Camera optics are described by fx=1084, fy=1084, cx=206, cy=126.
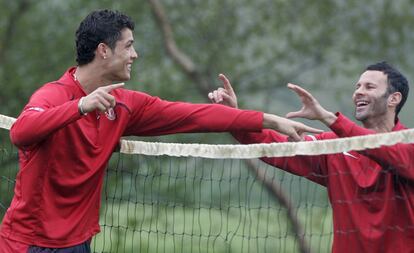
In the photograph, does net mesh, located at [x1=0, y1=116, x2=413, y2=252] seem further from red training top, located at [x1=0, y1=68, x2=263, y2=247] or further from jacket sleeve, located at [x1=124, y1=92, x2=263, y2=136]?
red training top, located at [x1=0, y1=68, x2=263, y2=247]

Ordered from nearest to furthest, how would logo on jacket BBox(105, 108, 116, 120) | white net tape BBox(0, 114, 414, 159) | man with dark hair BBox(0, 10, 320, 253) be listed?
man with dark hair BBox(0, 10, 320, 253), white net tape BBox(0, 114, 414, 159), logo on jacket BBox(105, 108, 116, 120)

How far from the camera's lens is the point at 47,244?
5793 mm

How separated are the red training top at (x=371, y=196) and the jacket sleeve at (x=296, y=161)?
4.9 inches

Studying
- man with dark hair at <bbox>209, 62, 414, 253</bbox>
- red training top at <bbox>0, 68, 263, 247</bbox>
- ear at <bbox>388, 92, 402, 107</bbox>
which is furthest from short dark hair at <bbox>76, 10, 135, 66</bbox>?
ear at <bbox>388, 92, 402, 107</bbox>

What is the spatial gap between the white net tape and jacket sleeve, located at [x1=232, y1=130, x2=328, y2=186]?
20cm

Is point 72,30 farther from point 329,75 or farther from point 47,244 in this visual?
point 47,244

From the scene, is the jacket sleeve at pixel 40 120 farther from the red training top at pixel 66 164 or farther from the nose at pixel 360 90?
the nose at pixel 360 90

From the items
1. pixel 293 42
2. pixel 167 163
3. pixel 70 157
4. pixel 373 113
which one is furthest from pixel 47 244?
pixel 293 42

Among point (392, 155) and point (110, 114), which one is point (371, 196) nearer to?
point (392, 155)

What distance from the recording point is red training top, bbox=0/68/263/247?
18.8ft

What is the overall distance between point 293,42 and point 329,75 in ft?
2.73

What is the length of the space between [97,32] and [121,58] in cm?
20

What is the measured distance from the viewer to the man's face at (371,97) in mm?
6504

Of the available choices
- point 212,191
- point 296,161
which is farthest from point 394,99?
point 212,191
